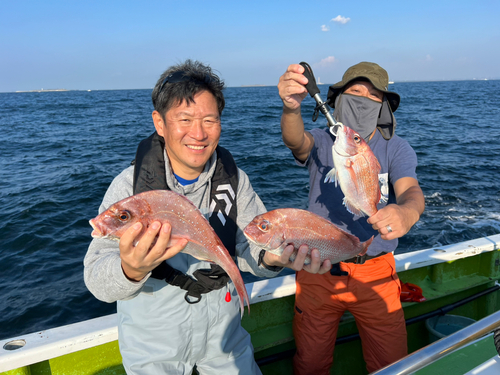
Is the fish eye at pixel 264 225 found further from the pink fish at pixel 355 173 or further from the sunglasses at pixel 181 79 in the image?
the sunglasses at pixel 181 79

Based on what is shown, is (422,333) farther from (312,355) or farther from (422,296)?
(312,355)

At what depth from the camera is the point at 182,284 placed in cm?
213

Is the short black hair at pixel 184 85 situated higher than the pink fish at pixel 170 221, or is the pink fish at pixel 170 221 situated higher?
the short black hair at pixel 184 85

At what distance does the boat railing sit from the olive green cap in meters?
1.88

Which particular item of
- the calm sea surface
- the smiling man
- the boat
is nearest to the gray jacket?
the smiling man

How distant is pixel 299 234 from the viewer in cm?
232

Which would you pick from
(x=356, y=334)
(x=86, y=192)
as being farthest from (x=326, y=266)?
(x=86, y=192)

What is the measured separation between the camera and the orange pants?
290 centimetres

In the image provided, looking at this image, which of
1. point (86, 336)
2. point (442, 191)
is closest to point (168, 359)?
point (86, 336)

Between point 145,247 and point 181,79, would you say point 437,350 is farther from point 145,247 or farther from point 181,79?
point 181,79

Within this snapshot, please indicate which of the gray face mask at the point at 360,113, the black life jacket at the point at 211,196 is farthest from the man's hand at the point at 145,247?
the gray face mask at the point at 360,113

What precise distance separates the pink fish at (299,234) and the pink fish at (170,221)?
29 cm

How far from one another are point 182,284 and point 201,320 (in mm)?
292

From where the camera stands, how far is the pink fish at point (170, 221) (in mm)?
1804
